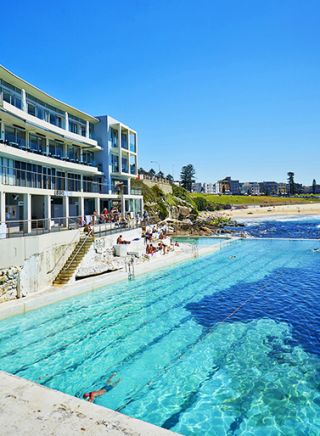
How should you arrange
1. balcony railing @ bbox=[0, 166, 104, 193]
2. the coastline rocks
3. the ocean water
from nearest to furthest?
the coastline rocks < balcony railing @ bbox=[0, 166, 104, 193] < the ocean water

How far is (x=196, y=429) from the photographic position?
7.98 m

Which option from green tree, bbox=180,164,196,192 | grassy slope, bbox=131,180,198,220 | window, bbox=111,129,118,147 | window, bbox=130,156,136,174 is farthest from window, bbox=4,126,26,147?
green tree, bbox=180,164,196,192

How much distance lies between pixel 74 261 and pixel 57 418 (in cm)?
1638

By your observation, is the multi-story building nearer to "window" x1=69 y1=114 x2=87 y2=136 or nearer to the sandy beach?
"window" x1=69 y1=114 x2=87 y2=136

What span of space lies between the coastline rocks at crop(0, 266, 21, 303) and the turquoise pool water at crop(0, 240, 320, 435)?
1759mm

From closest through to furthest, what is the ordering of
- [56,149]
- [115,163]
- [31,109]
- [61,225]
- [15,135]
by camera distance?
[15,135], [31,109], [61,225], [56,149], [115,163]

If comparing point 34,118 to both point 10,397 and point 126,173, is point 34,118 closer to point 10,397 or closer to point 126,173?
point 126,173

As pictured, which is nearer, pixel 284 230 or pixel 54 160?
pixel 54 160

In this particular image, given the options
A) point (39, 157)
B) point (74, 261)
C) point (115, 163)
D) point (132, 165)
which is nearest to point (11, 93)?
point (39, 157)

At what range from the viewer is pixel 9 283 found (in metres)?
16.4

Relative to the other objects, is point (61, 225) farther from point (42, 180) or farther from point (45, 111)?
point (45, 111)

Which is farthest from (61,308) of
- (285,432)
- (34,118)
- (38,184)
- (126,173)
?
(126,173)

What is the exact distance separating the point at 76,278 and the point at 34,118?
14972mm

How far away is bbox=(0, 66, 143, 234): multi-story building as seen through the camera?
951 inches
